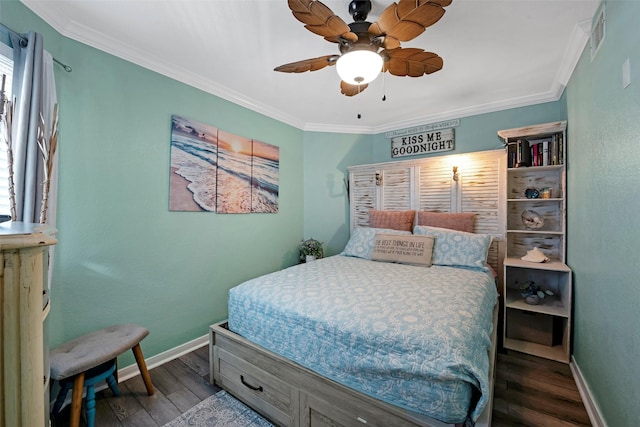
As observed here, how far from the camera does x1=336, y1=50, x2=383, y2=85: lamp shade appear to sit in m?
1.55

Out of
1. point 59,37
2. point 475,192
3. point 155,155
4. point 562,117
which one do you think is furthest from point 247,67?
point 562,117

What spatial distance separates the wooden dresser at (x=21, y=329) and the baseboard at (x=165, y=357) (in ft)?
5.55

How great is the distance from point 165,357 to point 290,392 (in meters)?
1.36

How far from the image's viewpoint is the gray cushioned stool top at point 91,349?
1407mm

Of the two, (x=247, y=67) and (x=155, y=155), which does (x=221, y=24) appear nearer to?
(x=247, y=67)

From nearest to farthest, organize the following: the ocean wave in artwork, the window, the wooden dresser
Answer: the wooden dresser, the window, the ocean wave in artwork

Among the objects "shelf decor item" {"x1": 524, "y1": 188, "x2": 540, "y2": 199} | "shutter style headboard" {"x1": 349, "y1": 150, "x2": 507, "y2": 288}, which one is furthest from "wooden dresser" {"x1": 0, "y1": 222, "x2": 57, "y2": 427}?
"shelf decor item" {"x1": 524, "y1": 188, "x2": 540, "y2": 199}

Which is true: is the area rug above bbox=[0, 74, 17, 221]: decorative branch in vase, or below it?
below

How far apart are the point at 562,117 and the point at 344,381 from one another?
10.1ft

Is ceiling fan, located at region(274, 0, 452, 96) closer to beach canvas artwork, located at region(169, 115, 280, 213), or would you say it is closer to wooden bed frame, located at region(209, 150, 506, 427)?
beach canvas artwork, located at region(169, 115, 280, 213)

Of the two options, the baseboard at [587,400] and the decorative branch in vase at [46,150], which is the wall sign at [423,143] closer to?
the baseboard at [587,400]

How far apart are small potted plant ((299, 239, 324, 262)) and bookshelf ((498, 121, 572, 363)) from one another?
2.02 m

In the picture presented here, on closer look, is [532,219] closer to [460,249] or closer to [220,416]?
[460,249]

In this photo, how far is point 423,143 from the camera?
11.5 ft
